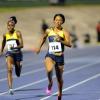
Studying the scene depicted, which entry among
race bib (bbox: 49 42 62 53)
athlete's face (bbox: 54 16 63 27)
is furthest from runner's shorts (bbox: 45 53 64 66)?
athlete's face (bbox: 54 16 63 27)

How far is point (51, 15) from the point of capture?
59344mm

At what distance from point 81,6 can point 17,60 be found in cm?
4908

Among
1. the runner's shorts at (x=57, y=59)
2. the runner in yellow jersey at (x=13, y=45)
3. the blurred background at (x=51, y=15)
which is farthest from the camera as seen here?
the blurred background at (x=51, y=15)

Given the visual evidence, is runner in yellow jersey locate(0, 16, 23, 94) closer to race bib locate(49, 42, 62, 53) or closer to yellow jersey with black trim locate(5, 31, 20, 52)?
yellow jersey with black trim locate(5, 31, 20, 52)

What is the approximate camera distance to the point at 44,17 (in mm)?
58625

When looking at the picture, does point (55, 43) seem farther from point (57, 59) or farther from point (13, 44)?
point (13, 44)

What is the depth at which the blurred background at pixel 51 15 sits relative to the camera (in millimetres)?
53969

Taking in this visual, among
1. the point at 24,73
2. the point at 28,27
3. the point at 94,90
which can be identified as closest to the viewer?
the point at 94,90

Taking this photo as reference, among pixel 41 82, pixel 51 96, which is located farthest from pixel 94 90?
pixel 41 82

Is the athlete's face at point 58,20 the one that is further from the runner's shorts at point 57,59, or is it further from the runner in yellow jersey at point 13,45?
the runner in yellow jersey at point 13,45

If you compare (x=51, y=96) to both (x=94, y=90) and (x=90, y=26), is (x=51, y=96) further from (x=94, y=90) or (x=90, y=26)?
(x=90, y=26)

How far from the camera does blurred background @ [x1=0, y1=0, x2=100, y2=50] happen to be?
54.0m

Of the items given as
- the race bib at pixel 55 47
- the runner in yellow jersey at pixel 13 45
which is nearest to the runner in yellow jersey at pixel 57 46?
the race bib at pixel 55 47

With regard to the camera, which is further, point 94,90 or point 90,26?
point 90,26
